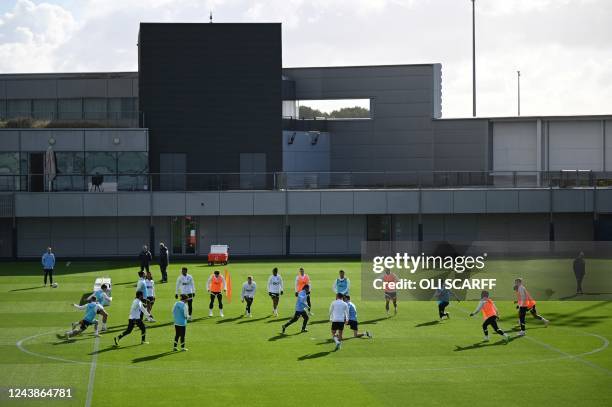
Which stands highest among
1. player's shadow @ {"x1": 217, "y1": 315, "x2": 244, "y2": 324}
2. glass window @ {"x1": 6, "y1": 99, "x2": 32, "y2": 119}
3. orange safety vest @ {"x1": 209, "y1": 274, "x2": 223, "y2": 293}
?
glass window @ {"x1": 6, "y1": 99, "x2": 32, "y2": 119}

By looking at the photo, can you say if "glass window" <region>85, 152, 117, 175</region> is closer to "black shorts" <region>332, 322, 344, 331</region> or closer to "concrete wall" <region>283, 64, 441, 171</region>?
"concrete wall" <region>283, 64, 441, 171</region>

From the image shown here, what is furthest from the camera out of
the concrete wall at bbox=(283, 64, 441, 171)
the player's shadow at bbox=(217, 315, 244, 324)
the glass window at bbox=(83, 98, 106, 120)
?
the concrete wall at bbox=(283, 64, 441, 171)

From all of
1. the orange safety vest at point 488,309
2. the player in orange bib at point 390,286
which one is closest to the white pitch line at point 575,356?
the orange safety vest at point 488,309

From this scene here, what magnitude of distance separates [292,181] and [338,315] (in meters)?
36.1

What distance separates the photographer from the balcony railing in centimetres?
6209

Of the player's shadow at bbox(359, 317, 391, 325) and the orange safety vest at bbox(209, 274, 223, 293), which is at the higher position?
the orange safety vest at bbox(209, 274, 223, 293)

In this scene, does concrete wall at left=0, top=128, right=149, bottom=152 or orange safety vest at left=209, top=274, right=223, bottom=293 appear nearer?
orange safety vest at left=209, top=274, right=223, bottom=293

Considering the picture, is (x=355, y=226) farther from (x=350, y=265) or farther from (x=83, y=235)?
(x=83, y=235)

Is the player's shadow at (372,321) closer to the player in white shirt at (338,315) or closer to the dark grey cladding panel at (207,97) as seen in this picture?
the player in white shirt at (338,315)

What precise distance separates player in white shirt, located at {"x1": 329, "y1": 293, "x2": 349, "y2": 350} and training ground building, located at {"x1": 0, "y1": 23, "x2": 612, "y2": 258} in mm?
34914

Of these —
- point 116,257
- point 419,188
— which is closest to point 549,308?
point 419,188

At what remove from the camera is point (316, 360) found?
87.4 feet

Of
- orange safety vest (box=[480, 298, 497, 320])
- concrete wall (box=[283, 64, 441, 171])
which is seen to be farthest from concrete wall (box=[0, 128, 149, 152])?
orange safety vest (box=[480, 298, 497, 320])

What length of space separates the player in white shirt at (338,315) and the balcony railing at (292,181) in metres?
35.5
